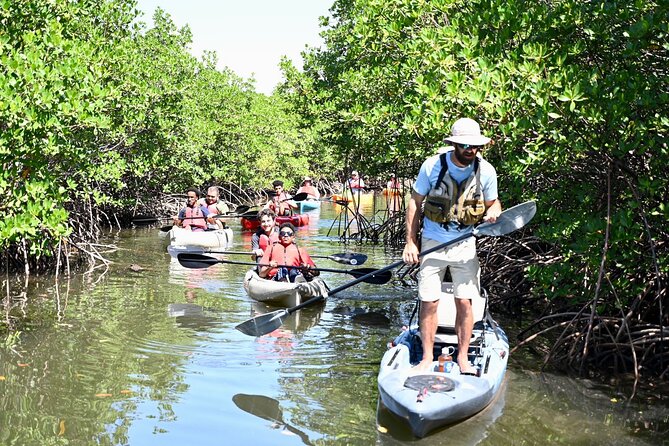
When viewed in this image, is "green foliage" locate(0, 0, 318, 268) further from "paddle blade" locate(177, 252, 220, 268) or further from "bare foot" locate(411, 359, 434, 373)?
"bare foot" locate(411, 359, 434, 373)

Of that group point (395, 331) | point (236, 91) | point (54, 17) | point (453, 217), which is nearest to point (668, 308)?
point (453, 217)

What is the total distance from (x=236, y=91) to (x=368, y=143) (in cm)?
1572

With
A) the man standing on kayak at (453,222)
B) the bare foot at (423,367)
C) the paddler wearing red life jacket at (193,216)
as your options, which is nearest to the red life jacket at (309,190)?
the paddler wearing red life jacket at (193,216)

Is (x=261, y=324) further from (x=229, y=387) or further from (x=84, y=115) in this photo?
(x=84, y=115)

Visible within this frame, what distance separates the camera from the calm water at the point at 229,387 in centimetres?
534

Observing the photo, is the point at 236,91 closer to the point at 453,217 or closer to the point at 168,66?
the point at 168,66

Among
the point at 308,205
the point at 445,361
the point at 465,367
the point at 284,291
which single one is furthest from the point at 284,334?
the point at 308,205

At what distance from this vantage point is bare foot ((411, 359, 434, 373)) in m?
5.55

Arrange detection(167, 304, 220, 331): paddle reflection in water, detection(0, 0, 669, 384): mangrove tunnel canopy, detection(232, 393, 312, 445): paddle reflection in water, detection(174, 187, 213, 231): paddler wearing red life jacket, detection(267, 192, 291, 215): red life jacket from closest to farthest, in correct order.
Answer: detection(232, 393, 312, 445): paddle reflection in water, detection(0, 0, 669, 384): mangrove tunnel canopy, detection(167, 304, 220, 331): paddle reflection in water, detection(174, 187, 213, 231): paddler wearing red life jacket, detection(267, 192, 291, 215): red life jacket

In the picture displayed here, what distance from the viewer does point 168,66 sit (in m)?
17.1

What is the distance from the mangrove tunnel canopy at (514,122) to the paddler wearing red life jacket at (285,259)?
64.1 inches

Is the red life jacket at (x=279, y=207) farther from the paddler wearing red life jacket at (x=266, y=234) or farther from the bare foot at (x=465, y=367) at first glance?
the bare foot at (x=465, y=367)

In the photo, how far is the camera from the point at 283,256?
32.1 feet

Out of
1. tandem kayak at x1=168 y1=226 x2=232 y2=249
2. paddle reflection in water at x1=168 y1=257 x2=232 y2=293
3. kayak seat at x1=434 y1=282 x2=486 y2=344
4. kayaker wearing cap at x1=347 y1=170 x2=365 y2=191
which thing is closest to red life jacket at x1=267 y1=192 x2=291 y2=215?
tandem kayak at x1=168 y1=226 x2=232 y2=249
